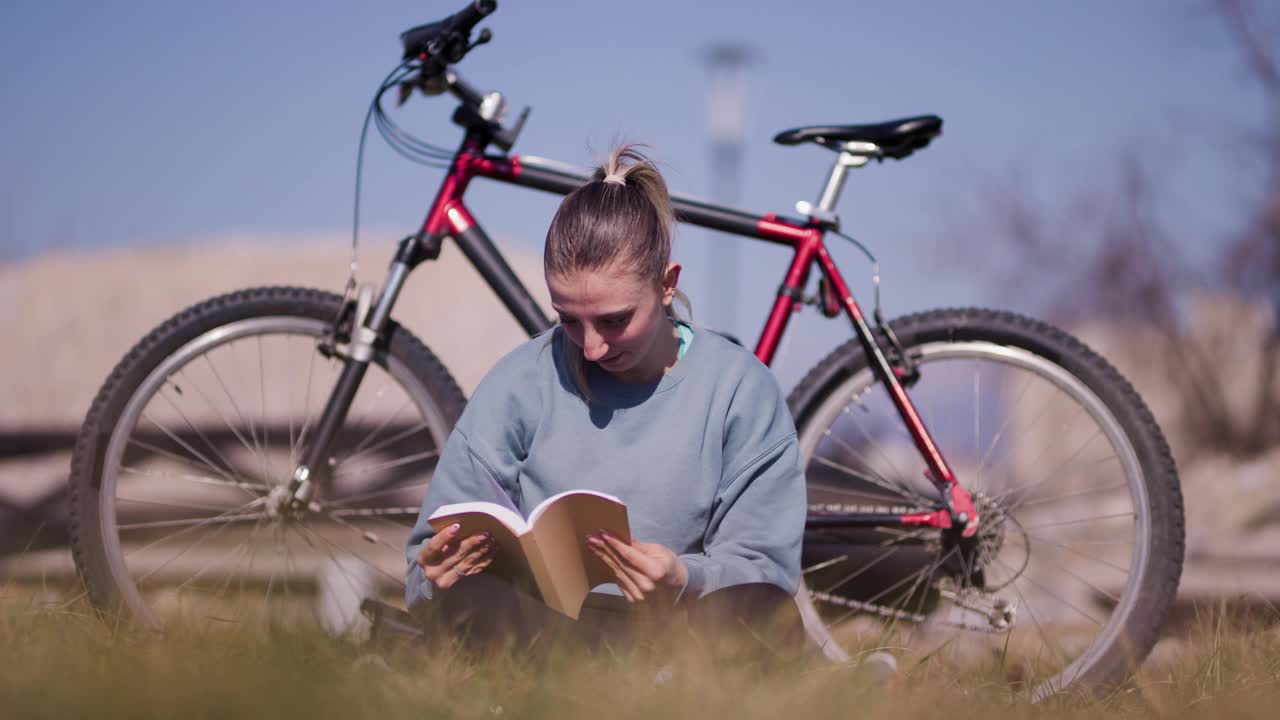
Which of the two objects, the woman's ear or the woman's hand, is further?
the woman's ear

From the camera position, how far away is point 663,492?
6.52 ft

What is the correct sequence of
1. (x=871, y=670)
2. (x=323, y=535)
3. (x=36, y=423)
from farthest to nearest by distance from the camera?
1. (x=36, y=423)
2. (x=323, y=535)
3. (x=871, y=670)

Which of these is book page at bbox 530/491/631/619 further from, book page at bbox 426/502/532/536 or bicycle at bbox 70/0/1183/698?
bicycle at bbox 70/0/1183/698

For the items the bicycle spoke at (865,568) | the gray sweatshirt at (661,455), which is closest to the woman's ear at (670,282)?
the gray sweatshirt at (661,455)

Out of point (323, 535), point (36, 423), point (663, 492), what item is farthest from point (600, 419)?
point (36, 423)

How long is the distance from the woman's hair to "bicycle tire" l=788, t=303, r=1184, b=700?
0.83 m

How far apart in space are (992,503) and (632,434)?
3.35 ft

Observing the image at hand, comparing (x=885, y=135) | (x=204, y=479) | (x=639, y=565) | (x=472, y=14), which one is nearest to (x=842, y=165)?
(x=885, y=135)

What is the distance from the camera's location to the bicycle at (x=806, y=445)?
2539 millimetres

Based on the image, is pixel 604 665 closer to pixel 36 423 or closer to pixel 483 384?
pixel 483 384

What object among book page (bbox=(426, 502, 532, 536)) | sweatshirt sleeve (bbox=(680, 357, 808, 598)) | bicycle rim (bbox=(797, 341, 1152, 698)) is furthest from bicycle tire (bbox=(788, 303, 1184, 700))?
book page (bbox=(426, 502, 532, 536))

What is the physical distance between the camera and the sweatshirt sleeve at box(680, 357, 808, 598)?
195 centimetres

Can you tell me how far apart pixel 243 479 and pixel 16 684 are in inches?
42.5

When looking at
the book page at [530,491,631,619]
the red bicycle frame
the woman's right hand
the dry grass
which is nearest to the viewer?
the dry grass
